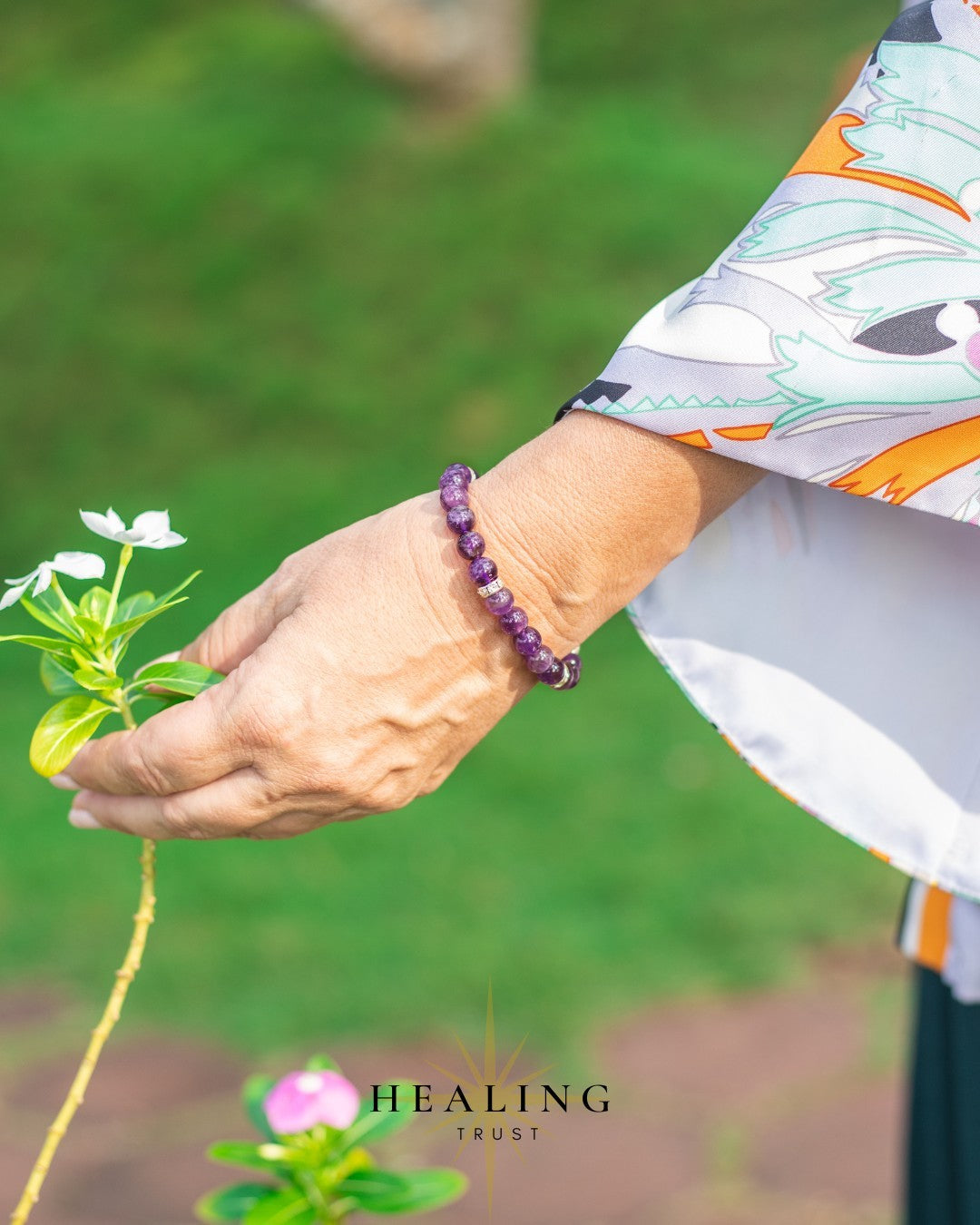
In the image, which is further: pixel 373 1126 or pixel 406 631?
pixel 373 1126

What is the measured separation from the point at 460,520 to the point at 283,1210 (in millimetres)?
691

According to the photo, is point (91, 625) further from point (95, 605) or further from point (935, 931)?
point (935, 931)

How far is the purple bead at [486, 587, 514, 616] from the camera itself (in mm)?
1071

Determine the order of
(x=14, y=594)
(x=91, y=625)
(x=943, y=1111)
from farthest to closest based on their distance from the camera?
(x=943, y=1111), (x=91, y=625), (x=14, y=594)

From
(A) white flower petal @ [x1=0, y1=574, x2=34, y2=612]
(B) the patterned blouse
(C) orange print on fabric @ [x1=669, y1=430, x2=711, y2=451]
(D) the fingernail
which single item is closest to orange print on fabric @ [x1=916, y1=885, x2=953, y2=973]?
(B) the patterned blouse

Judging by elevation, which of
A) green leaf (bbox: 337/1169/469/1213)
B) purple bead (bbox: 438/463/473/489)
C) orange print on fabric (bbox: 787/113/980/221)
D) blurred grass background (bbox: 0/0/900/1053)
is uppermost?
blurred grass background (bbox: 0/0/900/1053)

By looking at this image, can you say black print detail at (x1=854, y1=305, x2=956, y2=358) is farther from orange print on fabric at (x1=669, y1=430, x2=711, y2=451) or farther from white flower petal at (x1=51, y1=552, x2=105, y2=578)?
white flower petal at (x1=51, y1=552, x2=105, y2=578)

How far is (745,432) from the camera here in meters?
1.05

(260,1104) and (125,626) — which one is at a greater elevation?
(125,626)

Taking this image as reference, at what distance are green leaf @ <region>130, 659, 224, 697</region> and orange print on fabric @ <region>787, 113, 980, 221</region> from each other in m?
0.64

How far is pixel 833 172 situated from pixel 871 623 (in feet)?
1.43

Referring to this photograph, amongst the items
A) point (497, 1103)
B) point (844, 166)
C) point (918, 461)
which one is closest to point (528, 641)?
point (918, 461)

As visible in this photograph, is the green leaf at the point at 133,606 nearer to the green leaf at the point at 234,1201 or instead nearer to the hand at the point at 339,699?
the hand at the point at 339,699

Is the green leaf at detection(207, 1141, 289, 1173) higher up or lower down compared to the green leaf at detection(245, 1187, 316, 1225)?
higher up
